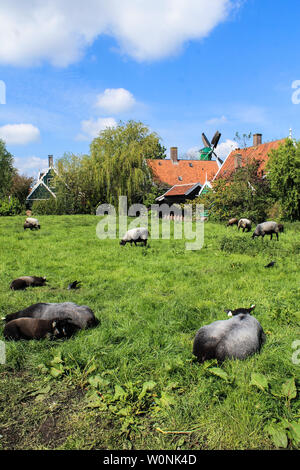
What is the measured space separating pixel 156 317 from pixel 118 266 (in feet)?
17.3

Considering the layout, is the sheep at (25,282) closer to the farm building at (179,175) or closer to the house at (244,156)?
the house at (244,156)

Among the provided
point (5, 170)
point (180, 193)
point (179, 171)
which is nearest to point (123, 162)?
point (180, 193)

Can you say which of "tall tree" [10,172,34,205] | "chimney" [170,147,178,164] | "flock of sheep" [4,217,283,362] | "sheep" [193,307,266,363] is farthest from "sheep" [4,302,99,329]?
"tall tree" [10,172,34,205]

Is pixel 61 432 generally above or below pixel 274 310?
below

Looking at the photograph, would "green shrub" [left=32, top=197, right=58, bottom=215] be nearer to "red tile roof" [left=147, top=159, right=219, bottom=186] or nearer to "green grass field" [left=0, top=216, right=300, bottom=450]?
"red tile roof" [left=147, top=159, right=219, bottom=186]

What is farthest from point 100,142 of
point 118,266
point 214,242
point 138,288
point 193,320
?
point 193,320

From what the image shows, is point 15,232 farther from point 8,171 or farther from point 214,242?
point 8,171

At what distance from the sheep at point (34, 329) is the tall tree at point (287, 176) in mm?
23698

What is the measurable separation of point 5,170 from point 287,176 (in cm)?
4042

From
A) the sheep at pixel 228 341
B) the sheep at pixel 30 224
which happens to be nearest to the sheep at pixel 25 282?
the sheep at pixel 228 341

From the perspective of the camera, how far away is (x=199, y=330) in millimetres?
5027

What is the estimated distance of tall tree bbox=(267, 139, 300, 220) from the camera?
82.3 feet

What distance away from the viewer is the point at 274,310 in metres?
6.26
